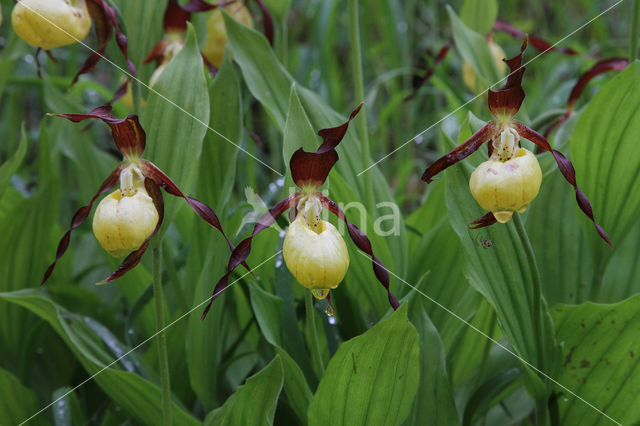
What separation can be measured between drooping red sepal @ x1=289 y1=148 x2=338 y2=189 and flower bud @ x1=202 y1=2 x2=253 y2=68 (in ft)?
2.11

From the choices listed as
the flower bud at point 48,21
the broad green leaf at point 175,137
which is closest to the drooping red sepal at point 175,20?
the flower bud at point 48,21

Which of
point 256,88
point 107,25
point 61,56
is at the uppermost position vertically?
point 61,56

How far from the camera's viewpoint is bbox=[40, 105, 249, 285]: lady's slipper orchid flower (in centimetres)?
78

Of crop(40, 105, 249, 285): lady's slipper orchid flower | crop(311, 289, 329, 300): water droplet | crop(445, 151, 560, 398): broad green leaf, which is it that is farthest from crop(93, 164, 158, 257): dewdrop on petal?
crop(445, 151, 560, 398): broad green leaf

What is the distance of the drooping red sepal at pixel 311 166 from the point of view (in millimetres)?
823

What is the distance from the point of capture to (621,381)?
0.95m

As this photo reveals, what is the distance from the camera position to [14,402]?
3.62ft

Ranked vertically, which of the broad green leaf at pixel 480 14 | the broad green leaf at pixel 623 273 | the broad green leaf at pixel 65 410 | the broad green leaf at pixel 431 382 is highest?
the broad green leaf at pixel 480 14

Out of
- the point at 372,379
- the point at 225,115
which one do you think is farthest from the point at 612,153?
the point at 225,115

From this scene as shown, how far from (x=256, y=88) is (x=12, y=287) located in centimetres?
72

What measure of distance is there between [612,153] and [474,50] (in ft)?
1.45

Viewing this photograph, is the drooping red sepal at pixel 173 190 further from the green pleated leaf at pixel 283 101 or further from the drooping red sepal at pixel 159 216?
the green pleated leaf at pixel 283 101

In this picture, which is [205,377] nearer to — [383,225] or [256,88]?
[383,225]

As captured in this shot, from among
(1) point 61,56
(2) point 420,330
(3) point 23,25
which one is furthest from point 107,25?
(1) point 61,56
